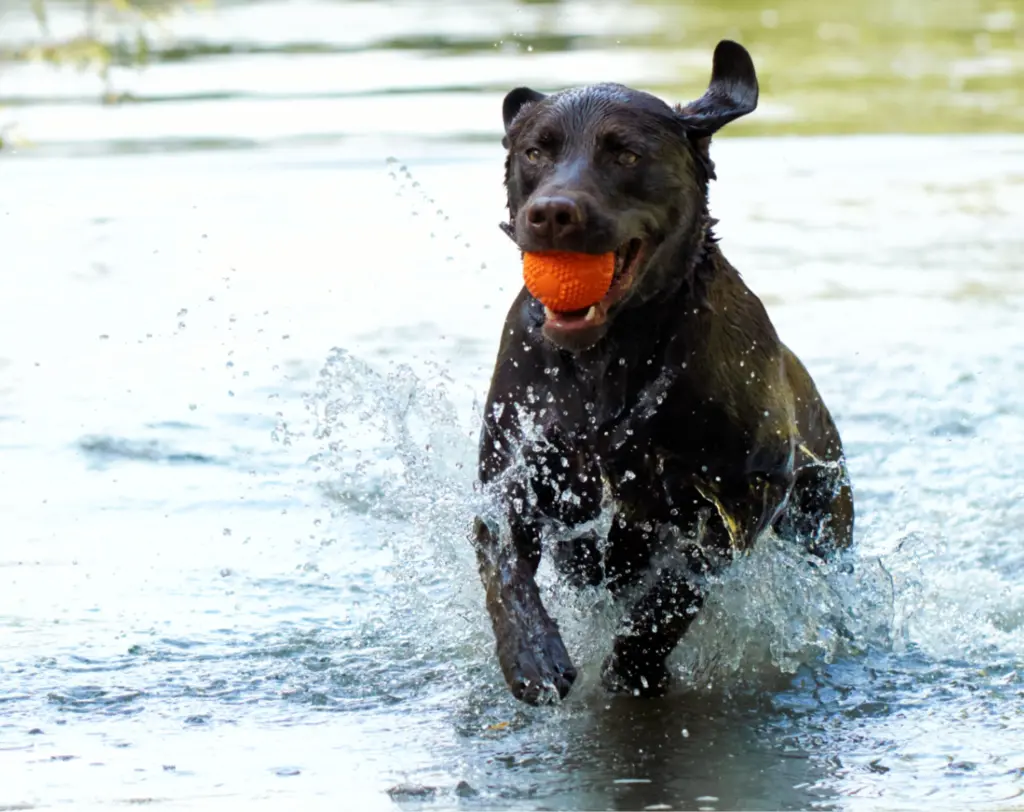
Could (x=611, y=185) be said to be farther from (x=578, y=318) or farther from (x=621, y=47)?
(x=621, y=47)

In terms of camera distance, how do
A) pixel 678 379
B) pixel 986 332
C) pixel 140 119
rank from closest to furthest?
1. pixel 678 379
2. pixel 986 332
3. pixel 140 119

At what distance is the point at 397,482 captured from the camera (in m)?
8.01

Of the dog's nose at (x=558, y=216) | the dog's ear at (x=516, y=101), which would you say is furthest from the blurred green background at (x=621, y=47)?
the dog's nose at (x=558, y=216)

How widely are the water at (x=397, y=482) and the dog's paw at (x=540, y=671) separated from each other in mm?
173

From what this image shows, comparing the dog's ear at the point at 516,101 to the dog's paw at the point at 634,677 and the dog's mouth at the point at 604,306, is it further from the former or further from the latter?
the dog's paw at the point at 634,677

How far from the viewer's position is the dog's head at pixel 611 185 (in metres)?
5.05

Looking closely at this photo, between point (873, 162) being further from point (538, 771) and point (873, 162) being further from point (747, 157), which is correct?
point (538, 771)

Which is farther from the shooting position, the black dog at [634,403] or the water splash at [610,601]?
the water splash at [610,601]

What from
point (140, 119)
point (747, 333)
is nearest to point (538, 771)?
point (747, 333)

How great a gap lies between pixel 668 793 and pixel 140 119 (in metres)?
13.1

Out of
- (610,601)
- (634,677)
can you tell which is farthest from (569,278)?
(634,677)

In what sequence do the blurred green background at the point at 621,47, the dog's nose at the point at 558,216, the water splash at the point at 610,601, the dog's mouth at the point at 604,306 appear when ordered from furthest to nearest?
the blurred green background at the point at 621,47 → the water splash at the point at 610,601 → the dog's mouth at the point at 604,306 → the dog's nose at the point at 558,216

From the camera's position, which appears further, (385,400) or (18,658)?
(385,400)

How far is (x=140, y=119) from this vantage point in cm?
1706
